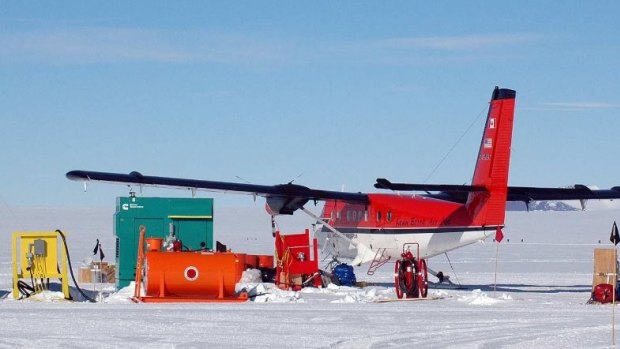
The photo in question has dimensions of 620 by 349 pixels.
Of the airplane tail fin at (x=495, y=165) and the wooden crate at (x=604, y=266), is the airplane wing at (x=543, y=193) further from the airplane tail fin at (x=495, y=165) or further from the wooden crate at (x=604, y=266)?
the wooden crate at (x=604, y=266)

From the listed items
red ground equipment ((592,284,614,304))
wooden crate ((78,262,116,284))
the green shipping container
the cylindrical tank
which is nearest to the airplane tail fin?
red ground equipment ((592,284,614,304))

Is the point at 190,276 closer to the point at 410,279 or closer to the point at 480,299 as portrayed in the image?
the point at 410,279

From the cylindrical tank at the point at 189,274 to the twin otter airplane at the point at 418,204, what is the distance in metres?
5.46

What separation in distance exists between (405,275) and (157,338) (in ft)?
34.4

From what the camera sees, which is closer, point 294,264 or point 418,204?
point 294,264

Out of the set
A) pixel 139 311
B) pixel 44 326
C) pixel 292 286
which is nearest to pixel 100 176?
pixel 292 286

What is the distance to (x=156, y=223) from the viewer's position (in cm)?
3300

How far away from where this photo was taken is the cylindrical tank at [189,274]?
26422mm

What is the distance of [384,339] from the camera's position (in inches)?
731

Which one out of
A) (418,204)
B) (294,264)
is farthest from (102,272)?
(418,204)

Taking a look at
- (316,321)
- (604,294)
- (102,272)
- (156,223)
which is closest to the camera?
(316,321)

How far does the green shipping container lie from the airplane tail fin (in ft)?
24.0

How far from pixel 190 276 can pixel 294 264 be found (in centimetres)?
555

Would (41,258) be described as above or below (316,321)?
above
